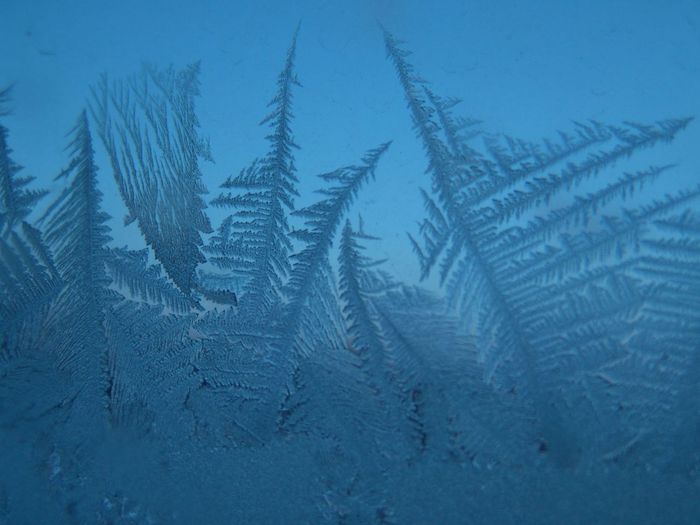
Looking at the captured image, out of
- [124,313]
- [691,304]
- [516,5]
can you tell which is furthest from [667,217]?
[124,313]

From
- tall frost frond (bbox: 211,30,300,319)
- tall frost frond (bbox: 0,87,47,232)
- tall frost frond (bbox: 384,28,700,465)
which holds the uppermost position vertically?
tall frost frond (bbox: 0,87,47,232)

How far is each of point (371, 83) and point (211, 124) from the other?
0.50 feet

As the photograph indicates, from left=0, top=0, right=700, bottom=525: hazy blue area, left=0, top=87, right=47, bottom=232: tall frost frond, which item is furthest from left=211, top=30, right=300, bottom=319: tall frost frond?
left=0, top=87, right=47, bottom=232: tall frost frond

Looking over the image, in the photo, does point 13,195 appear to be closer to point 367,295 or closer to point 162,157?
point 162,157

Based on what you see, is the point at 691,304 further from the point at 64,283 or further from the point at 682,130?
the point at 64,283

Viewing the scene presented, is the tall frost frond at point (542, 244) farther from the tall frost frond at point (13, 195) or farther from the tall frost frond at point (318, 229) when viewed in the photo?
the tall frost frond at point (13, 195)

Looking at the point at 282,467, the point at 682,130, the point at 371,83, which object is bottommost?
the point at 282,467

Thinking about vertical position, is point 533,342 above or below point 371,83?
below

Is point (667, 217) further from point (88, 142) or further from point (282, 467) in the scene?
point (88, 142)

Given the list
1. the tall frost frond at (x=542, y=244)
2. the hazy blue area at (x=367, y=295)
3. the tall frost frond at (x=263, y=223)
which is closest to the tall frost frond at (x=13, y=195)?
the hazy blue area at (x=367, y=295)

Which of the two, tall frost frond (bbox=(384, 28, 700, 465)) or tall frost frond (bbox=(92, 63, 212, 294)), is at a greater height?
tall frost frond (bbox=(92, 63, 212, 294))

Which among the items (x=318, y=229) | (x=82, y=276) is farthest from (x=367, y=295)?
(x=82, y=276)

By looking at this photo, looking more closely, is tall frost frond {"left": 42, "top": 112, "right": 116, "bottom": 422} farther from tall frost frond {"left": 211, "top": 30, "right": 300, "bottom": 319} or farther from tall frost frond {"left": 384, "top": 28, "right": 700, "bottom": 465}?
tall frost frond {"left": 384, "top": 28, "right": 700, "bottom": 465}

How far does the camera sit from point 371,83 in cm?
45
